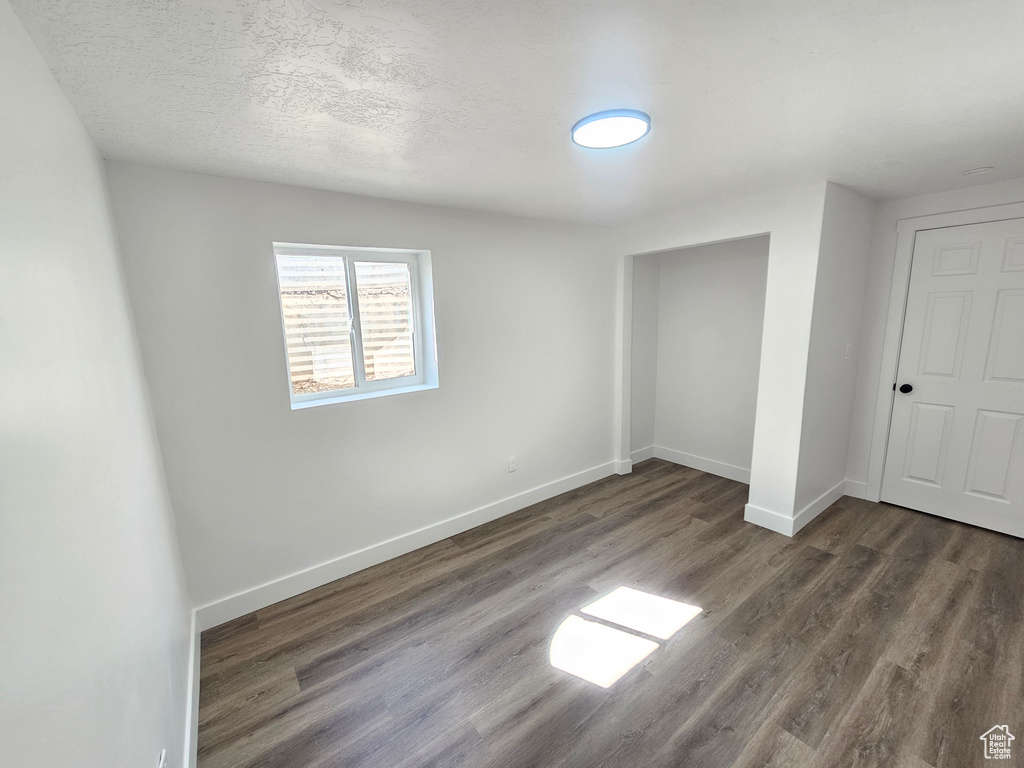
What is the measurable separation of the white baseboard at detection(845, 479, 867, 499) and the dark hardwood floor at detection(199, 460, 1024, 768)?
0.46m

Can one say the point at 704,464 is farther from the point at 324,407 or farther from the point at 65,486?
the point at 65,486

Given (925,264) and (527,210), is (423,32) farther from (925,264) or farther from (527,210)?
(925,264)

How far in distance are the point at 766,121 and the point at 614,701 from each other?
8.02 ft

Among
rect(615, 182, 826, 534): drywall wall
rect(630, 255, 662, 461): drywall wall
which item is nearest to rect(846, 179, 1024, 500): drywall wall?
rect(615, 182, 826, 534): drywall wall

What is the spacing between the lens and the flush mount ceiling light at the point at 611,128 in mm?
1527

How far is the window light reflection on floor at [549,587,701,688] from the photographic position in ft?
6.38

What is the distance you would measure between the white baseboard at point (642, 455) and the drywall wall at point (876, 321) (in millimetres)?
1688

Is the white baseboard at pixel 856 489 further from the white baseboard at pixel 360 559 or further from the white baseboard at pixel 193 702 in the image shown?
the white baseboard at pixel 193 702

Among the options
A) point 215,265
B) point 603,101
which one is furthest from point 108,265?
point 603,101

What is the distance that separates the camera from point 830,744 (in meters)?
1.57

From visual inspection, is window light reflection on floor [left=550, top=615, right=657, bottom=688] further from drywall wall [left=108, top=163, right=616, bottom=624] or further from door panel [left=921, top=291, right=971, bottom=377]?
door panel [left=921, top=291, right=971, bottom=377]

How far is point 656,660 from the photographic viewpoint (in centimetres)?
197
